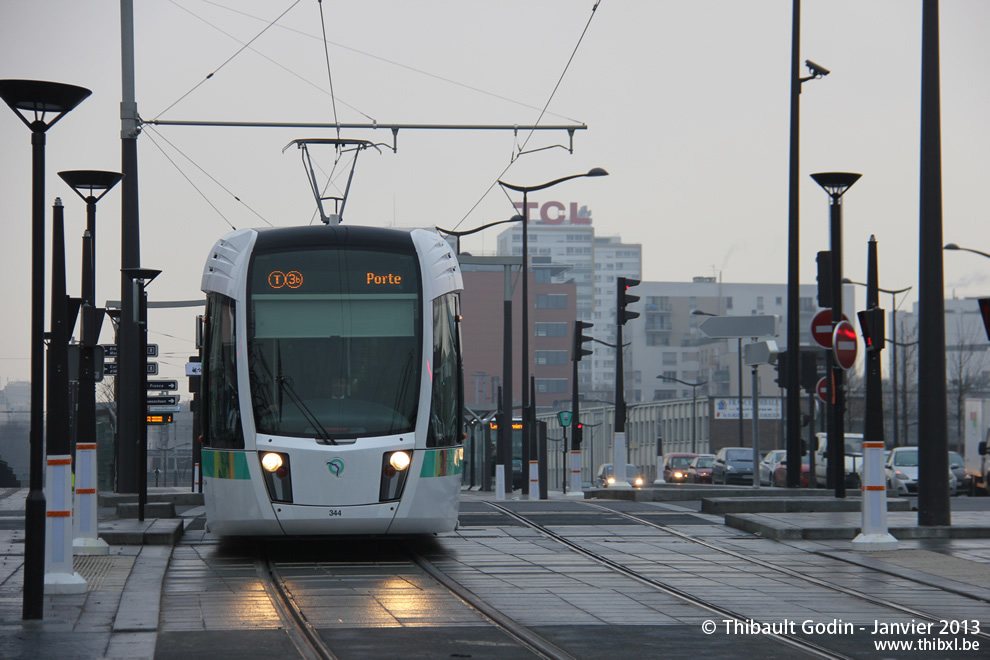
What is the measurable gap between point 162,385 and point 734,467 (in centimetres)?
2431

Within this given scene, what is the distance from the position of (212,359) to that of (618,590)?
488 centimetres

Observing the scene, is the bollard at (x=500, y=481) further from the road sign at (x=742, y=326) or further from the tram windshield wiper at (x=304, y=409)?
the tram windshield wiper at (x=304, y=409)

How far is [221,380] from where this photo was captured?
555 inches

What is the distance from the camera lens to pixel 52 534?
11.5m

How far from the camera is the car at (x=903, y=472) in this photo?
1477 inches

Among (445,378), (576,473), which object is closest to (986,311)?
(445,378)

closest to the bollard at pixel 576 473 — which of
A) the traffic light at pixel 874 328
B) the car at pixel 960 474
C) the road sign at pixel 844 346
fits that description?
the car at pixel 960 474

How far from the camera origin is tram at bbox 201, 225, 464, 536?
44.6 feet

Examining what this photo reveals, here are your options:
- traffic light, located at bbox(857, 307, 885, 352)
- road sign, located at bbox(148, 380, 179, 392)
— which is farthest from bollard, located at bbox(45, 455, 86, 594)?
road sign, located at bbox(148, 380, 179, 392)

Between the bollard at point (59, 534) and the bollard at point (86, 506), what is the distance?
2805 millimetres

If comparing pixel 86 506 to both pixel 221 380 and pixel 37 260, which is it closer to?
pixel 221 380

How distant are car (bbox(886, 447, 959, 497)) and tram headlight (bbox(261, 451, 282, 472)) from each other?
24908 mm

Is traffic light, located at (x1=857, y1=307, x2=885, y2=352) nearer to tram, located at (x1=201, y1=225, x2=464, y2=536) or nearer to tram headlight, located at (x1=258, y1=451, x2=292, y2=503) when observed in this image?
tram, located at (x1=201, y1=225, x2=464, y2=536)

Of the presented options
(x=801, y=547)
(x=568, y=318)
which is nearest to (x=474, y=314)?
(x=568, y=318)
